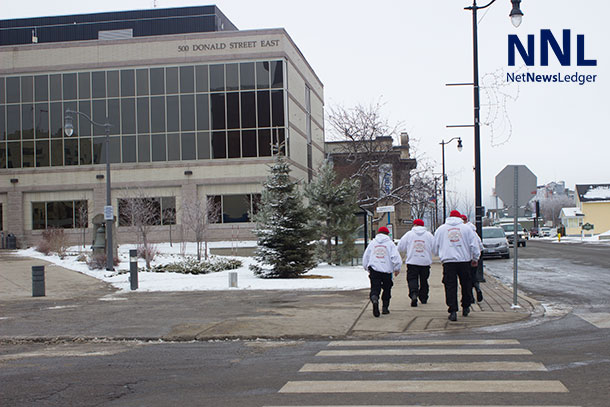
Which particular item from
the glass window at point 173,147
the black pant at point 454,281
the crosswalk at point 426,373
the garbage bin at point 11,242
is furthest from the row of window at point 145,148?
the crosswalk at point 426,373

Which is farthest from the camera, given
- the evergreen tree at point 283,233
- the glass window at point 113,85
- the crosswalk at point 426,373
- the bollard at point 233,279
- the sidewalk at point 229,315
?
the glass window at point 113,85

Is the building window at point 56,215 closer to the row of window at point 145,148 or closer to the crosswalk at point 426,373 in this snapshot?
the row of window at point 145,148

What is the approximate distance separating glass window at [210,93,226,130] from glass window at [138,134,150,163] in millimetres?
5269

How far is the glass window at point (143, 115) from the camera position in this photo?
160ft

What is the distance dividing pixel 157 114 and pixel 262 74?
336 inches

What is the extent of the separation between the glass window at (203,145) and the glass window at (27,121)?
1337cm

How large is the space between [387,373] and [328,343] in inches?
95.9

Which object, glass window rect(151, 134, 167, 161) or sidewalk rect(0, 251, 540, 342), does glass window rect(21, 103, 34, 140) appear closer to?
glass window rect(151, 134, 167, 161)

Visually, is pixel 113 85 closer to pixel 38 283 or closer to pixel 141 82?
pixel 141 82

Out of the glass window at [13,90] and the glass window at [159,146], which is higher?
the glass window at [13,90]

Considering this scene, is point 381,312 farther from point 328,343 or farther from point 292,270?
point 292,270

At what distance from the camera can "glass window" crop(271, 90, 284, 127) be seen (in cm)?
4809

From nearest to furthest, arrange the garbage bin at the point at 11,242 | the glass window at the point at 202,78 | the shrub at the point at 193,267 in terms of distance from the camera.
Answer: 1. the shrub at the point at 193,267
2. the garbage bin at the point at 11,242
3. the glass window at the point at 202,78

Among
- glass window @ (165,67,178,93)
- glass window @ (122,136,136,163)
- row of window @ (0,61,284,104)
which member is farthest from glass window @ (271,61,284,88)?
glass window @ (122,136,136,163)
